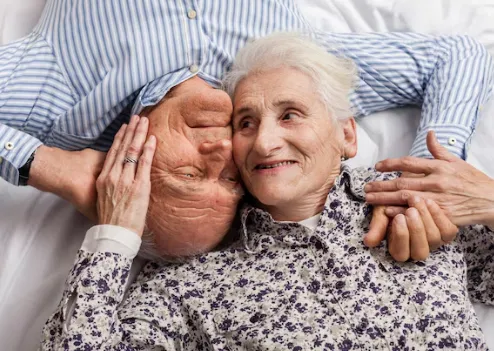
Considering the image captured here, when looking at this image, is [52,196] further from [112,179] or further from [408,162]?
[408,162]

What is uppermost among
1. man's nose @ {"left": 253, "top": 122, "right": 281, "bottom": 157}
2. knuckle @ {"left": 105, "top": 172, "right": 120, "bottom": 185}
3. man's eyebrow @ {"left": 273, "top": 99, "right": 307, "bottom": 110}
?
man's eyebrow @ {"left": 273, "top": 99, "right": 307, "bottom": 110}

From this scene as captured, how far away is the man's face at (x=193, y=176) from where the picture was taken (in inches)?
67.7

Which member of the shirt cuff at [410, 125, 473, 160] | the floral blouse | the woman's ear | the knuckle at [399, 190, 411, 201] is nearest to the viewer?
the floral blouse

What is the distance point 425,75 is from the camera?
215 cm

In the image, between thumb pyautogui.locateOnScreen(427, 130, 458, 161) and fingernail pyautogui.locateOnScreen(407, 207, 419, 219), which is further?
thumb pyautogui.locateOnScreen(427, 130, 458, 161)

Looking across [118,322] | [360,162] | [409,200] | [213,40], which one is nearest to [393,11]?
[360,162]

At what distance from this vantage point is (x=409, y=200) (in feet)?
5.59

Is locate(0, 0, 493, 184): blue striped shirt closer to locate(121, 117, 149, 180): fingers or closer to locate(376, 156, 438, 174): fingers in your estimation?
locate(121, 117, 149, 180): fingers

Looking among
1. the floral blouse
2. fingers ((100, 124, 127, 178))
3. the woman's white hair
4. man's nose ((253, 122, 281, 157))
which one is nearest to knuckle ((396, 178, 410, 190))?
the floral blouse

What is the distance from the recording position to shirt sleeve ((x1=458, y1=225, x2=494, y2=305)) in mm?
1812

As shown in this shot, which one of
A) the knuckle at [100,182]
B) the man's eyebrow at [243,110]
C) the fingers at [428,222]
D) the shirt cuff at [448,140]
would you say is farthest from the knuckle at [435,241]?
the knuckle at [100,182]

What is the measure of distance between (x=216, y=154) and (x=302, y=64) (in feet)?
1.07

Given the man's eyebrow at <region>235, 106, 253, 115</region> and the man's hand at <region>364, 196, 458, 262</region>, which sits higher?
the man's eyebrow at <region>235, 106, 253, 115</region>

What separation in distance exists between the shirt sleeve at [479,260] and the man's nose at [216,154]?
0.67 m
